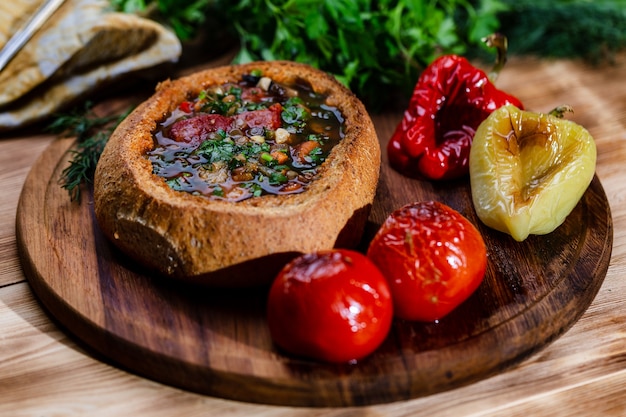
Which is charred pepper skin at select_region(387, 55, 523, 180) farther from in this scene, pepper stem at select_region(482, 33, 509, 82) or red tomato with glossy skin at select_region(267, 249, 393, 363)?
red tomato with glossy skin at select_region(267, 249, 393, 363)

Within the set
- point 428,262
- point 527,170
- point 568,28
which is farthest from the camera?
point 568,28

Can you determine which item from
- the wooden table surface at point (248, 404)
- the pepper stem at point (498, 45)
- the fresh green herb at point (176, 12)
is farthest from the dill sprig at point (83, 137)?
the pepper stem at point (498, 45)

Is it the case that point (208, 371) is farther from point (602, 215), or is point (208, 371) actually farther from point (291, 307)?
point (602, 215)

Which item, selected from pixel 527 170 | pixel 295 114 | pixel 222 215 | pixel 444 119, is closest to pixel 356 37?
pixel 444 119

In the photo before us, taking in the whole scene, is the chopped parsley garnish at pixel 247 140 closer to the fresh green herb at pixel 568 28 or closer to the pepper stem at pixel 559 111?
the pepper stem at pixel 559 111

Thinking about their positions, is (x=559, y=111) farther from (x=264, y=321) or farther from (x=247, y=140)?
(x=264, y=321)

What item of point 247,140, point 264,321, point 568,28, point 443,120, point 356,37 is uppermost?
point 247,140
